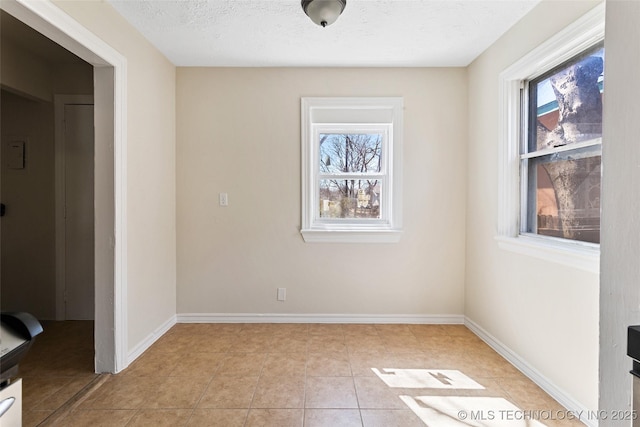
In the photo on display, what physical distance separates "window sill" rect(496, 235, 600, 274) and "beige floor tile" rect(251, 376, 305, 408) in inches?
68.1

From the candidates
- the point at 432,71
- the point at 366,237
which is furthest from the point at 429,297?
the point at 432,71

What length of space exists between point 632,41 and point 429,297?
2706 mm

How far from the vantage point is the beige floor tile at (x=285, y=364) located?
2.21 meters

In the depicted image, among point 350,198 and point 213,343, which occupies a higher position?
point 350,198

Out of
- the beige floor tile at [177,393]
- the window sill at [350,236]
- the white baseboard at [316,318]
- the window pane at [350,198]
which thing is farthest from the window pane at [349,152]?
the beige floor tile at [177,393]

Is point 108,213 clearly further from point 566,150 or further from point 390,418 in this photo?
point 566,150

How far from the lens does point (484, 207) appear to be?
9.10 feet

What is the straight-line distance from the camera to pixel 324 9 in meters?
1.92

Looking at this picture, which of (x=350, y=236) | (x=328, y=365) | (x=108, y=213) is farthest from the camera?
(x=350, y=236)

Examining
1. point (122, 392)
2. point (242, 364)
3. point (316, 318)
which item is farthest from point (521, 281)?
point (122, 392)

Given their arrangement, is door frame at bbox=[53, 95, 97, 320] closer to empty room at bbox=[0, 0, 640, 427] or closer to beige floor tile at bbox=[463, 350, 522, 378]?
empty room at bbox=[0, 0, 640, 427]

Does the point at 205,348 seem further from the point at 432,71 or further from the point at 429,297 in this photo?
the point at 432,71

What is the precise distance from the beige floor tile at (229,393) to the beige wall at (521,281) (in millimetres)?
1860

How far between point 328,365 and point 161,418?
1.08 meters
